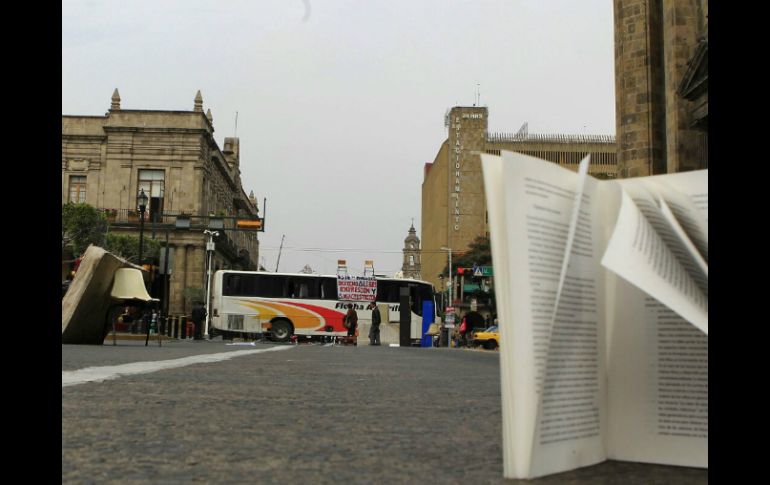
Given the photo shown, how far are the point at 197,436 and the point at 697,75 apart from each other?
50.2 feet

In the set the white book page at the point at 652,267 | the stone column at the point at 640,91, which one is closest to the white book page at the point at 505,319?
the white book page at the point at 652,267

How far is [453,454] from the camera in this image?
5.11 ft

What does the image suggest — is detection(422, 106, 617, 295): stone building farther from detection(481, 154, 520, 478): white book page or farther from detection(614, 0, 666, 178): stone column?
detection(481, 154, 520, 478): white book page

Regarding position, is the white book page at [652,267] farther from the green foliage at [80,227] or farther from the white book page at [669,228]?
the green foliage at [80,227]

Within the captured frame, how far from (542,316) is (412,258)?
139 m

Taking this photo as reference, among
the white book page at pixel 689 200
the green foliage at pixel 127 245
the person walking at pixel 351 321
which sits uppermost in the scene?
the green foliage at pixel 127 245

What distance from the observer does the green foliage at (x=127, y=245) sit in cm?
4097

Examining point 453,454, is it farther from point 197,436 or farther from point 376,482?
point 197,436

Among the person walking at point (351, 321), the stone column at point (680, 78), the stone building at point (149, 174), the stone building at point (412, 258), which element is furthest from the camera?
the stone building at point (412, 258)

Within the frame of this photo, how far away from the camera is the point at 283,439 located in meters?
1.73

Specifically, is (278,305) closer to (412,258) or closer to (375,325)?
(375,325)

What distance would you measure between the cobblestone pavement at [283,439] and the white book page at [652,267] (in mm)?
332

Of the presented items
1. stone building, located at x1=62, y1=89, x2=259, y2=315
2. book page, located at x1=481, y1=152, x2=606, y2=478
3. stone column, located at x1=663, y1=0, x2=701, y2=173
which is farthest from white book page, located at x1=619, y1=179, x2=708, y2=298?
stone building, located at x1=62, y1=89, x2=259, y2=315

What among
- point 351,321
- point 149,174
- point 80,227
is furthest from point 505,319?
point 149,174
